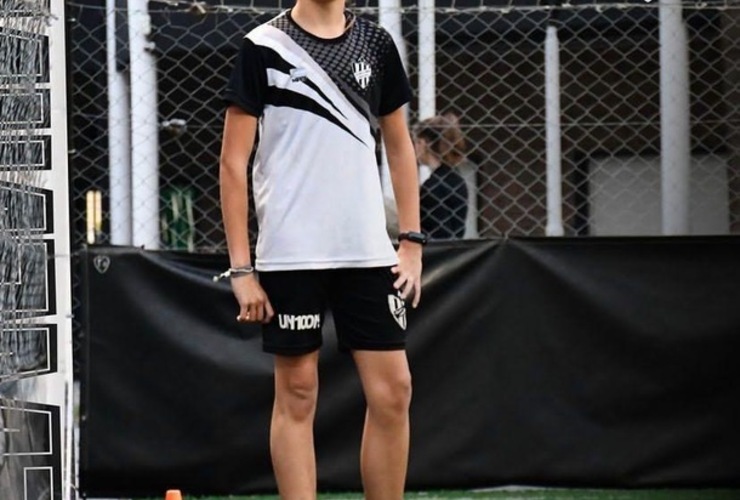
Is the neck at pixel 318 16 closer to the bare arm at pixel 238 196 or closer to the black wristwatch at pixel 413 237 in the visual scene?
the bare arm at pixel 238 196

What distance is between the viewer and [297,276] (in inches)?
181

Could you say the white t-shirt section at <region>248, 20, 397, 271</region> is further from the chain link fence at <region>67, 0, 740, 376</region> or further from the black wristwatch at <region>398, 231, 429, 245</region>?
the chain link fence at <region>67, 0, 740, 376</region>

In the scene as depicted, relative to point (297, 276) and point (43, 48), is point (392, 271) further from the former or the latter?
point (43, 48)

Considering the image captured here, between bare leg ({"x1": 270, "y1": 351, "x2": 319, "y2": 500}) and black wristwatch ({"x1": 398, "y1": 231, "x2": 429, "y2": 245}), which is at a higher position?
black wristwatch ({"x1": 398, "y1": 231, "x2": 429, "y2": 245})

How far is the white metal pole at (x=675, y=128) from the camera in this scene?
7.56 metres

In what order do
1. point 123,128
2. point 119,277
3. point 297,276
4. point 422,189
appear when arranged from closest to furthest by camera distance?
point 297,276 → point 119,277 → point 422,189 → point 123,128

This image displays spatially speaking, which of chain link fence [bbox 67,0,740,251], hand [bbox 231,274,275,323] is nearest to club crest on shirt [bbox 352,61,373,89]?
hand [bbox 231,274,275,323]

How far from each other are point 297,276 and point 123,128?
4231mm

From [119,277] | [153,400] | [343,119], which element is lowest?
[153,400]

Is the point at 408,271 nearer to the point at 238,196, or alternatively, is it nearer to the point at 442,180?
the point at 238,196

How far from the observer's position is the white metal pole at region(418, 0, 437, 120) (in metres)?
7.78

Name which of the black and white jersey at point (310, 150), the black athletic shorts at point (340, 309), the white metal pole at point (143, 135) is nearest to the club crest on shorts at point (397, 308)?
the black athletic shorts at point (340, 309)

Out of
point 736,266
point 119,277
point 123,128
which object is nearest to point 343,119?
Result: point 119,277

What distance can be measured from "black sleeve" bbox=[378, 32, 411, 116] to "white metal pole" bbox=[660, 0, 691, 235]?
2923mm
